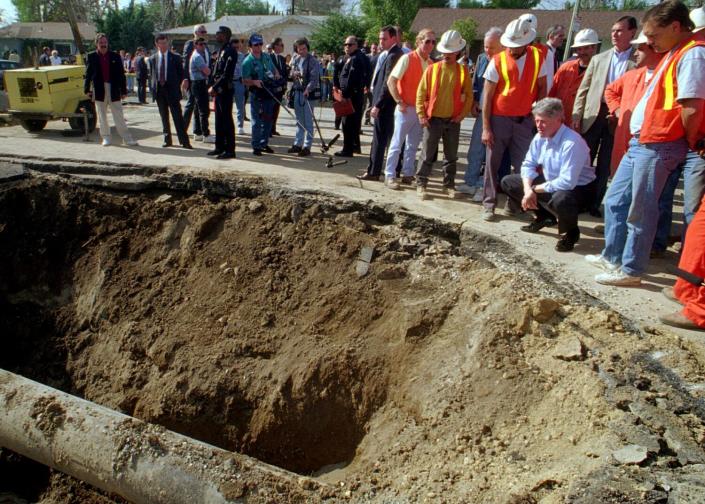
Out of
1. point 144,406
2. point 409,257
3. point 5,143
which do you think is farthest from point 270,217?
point 5,143

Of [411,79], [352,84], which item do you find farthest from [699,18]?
[352,84]

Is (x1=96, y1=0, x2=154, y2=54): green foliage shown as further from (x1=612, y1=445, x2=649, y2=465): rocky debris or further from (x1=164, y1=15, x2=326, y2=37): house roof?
(x1=612, y1=445, x2=649, y2=465): rocky debris

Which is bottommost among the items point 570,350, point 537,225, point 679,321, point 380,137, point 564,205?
point 570,350

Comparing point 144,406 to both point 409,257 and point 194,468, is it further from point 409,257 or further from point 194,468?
point 409,257

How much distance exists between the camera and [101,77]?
799 centimetres

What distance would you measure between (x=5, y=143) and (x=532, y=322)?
8.27 m

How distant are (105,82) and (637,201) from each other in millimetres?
7543

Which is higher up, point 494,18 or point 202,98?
point 494,18

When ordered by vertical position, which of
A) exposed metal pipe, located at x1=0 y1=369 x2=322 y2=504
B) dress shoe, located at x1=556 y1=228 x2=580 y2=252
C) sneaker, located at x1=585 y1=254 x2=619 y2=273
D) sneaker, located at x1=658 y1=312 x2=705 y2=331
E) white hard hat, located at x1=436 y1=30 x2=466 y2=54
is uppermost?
white hard hat, located at x1=436 y1=30 x2=466 y2=54

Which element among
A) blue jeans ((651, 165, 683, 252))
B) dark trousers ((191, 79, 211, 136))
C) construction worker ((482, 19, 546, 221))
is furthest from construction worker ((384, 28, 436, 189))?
dark trousers ((191, 79, 211, 136))

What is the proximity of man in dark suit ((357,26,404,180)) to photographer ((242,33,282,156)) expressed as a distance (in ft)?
5.95

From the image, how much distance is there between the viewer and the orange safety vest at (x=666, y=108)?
137 inches

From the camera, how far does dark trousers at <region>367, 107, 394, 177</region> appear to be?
644 centimetres

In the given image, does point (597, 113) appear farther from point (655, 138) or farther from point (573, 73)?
point (655, 138)
